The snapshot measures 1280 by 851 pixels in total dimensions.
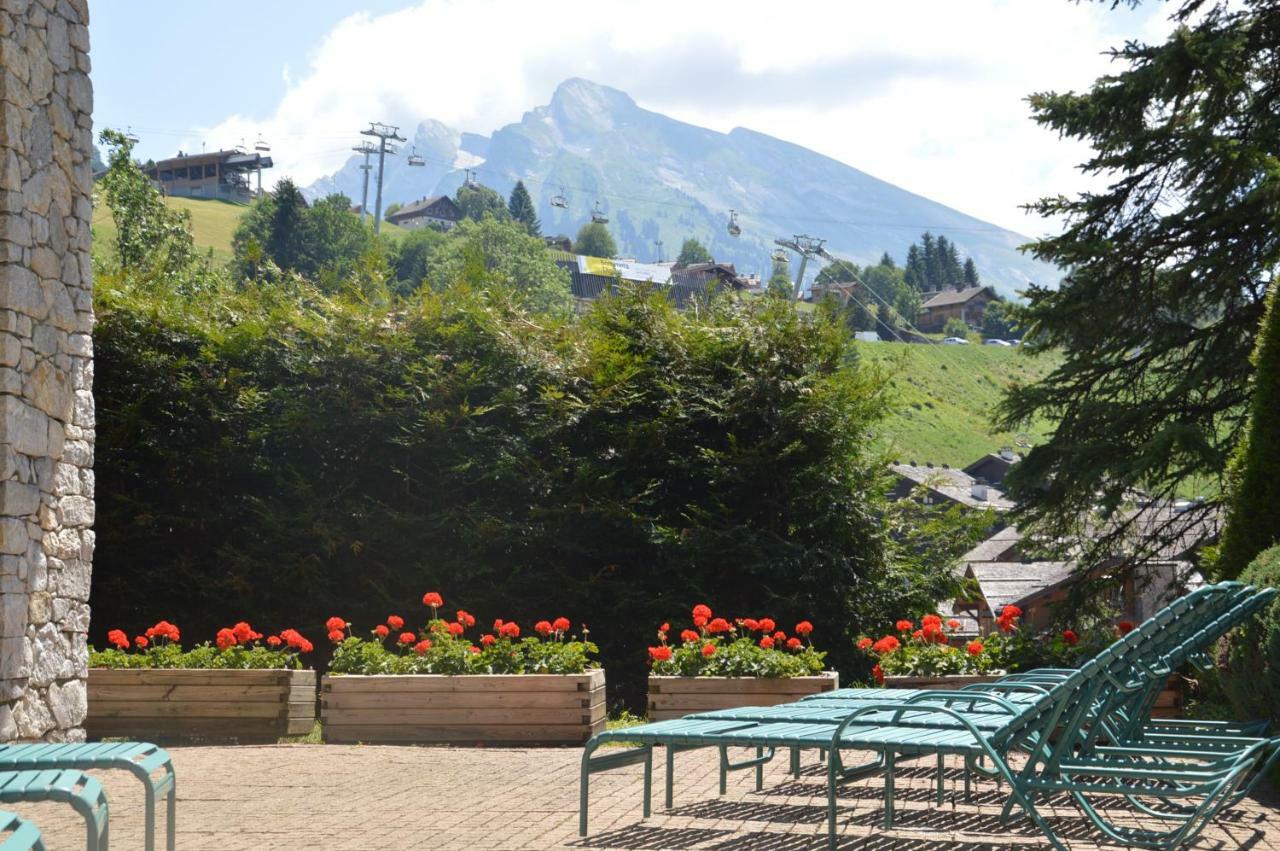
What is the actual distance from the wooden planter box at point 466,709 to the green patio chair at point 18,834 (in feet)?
15.9

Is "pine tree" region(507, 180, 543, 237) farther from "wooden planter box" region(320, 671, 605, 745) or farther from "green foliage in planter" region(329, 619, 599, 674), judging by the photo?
"wooden planter box" region(320, 671, 605, 745)

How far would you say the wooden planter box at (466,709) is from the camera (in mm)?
7500

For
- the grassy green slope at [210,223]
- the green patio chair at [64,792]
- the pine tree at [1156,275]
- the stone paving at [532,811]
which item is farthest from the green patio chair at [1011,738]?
the grassy green slope at [210,223]

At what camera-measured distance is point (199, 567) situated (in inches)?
418

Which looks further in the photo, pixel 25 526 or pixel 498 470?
pixel 498 470

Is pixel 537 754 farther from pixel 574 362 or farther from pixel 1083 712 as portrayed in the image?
pixel 574 362

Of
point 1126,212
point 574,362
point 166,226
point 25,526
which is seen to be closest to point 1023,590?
point 1126,212

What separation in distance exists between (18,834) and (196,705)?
18.8 feet

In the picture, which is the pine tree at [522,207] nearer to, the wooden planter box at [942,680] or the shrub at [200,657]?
the shrub at [200,657]

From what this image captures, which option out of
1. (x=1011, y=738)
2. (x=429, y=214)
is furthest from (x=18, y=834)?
(x=429, y=214)

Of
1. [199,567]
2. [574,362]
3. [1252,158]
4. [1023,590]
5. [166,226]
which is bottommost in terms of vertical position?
[1023,590]

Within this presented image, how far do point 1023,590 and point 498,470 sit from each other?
834 inches

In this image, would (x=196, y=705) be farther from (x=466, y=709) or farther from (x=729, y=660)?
(x=729, y=660)

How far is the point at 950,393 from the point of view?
73812mm
